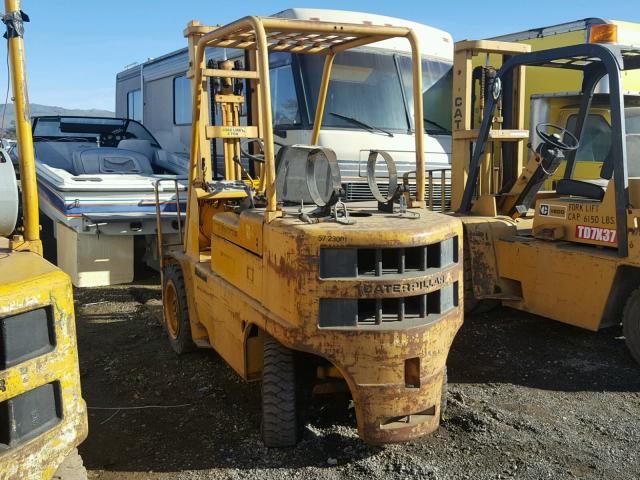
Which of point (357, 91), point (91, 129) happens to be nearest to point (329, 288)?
point (357, 91)

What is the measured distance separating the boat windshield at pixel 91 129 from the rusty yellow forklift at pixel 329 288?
6.51 m

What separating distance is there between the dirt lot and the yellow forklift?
1112mm

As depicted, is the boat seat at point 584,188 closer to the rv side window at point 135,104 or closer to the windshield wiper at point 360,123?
the windshield wiper at point 360,123

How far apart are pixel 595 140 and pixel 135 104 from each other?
8.65 meters

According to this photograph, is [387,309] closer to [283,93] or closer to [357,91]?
[357,91]

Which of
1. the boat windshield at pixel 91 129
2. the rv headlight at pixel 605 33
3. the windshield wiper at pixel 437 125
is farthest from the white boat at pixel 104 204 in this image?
the rv headlight at pixel 605 33

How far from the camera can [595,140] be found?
7.94 metres

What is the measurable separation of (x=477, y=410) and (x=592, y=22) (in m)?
5.82

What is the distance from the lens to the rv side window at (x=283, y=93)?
7543 millimetres

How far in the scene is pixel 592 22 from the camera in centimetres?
803

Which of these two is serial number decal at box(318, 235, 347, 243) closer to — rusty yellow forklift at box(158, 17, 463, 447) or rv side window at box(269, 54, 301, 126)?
rusty yellow forklift at box(158, 17, 463, 447)

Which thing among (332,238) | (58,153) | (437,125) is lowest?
(332,238)

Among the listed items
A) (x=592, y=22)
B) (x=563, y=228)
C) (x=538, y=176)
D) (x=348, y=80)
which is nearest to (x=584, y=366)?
(x=563, y=228)

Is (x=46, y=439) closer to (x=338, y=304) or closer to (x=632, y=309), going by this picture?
(x=338, y=304)
